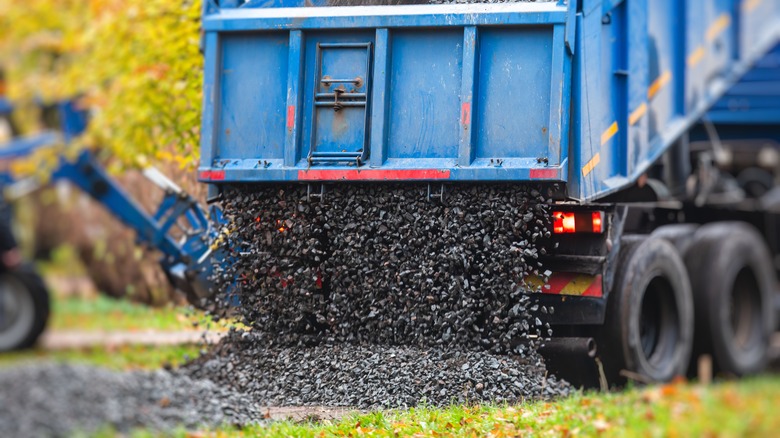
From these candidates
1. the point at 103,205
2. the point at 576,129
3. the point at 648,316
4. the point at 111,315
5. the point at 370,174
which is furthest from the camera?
the point at 111,315

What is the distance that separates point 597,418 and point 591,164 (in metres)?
2.07

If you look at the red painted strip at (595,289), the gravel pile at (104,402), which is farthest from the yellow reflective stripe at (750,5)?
the gravel pile at (104,402)

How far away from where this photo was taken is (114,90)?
11070 mm

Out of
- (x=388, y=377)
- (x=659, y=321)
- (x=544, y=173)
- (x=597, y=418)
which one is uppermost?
(x=544, y=173)

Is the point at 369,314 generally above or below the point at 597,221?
below

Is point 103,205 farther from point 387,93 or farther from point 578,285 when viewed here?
point 578,285

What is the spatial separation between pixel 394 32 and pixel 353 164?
3.03 ft

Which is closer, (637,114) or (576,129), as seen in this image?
(576,129)

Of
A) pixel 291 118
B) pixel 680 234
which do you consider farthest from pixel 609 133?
pixel 291 118

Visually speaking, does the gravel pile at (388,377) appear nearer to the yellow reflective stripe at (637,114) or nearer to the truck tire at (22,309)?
the yellow reflective stripe at (637,114)

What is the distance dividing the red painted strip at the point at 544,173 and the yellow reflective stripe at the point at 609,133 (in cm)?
59

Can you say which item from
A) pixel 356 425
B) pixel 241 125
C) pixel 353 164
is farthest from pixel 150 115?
pixel 356 425

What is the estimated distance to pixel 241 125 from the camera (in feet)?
25.6

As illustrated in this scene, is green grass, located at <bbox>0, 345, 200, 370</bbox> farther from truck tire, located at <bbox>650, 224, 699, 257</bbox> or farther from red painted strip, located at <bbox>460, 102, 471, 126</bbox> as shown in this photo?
truck tire, located at <bbox>650, 224, 699, 257</bbox>
